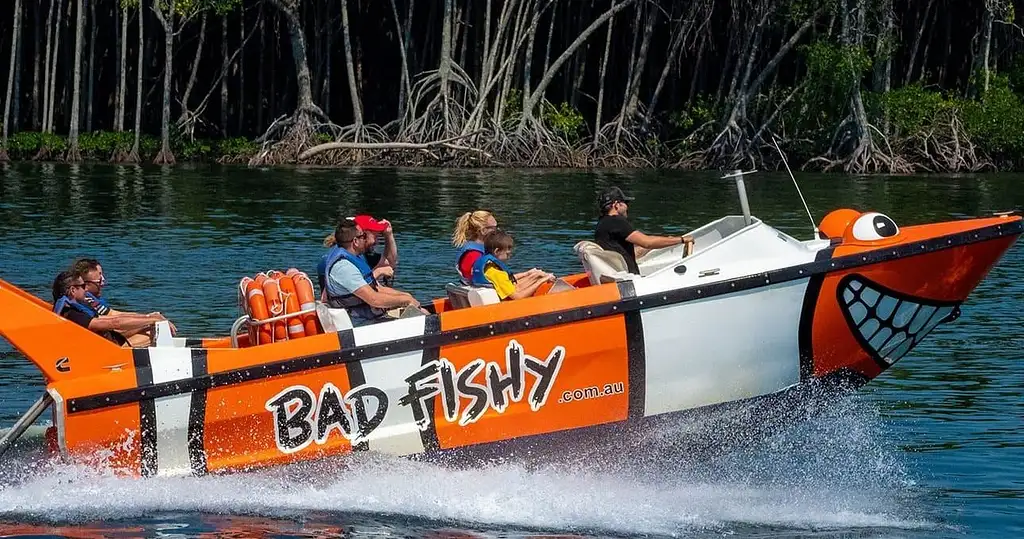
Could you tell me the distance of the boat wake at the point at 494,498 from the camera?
7.79m

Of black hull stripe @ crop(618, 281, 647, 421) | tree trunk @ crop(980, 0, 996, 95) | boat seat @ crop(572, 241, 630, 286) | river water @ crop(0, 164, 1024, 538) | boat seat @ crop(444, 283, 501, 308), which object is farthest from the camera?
tree trunk @ crop(980, 0, 996, 95)

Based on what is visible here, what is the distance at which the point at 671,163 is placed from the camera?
115 feet

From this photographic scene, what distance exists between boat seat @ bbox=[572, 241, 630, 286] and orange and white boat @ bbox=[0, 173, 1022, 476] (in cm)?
9

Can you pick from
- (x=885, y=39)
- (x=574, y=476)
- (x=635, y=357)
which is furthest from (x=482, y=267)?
(x=885, y=39)

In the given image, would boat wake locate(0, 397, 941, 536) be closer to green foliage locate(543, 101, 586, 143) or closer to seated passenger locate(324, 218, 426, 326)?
seated passenger locate(324, 218, 426, 326)

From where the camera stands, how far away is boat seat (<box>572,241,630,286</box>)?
29.1 ft

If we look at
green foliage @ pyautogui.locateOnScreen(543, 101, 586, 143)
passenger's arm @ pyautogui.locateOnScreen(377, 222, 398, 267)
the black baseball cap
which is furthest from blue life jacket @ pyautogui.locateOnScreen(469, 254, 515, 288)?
green foliage @ pyautogui.locateOnScreen(543, 101, 586, 143)

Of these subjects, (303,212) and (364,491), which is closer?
(364,491)

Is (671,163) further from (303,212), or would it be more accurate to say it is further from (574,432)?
(574,432)

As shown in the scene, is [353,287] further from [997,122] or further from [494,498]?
[997,122]

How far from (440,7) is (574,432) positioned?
1350 inches

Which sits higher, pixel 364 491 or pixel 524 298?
pixel 524 298

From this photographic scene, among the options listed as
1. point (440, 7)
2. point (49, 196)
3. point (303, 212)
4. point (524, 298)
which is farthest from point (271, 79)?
point (524, 298)

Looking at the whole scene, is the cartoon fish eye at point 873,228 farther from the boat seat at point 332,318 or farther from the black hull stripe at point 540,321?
the boat seat at point 332,318
